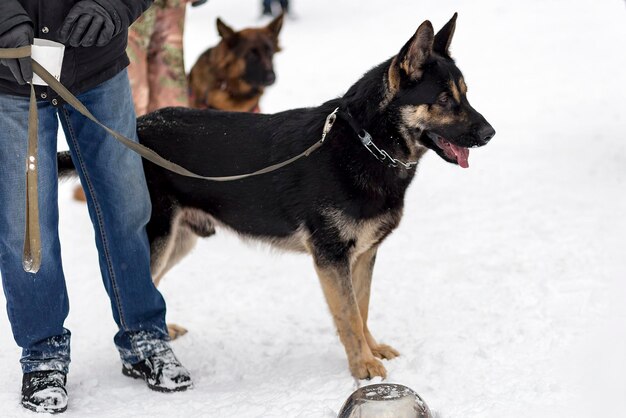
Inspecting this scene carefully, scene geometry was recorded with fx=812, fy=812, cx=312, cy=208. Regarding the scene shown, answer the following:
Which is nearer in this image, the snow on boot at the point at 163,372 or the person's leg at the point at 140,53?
the snow on boot at the point at 163,372

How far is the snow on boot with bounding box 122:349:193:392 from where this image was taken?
11.7 ft

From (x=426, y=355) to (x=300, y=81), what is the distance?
279 inches

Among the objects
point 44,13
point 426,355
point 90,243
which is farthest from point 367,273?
point 90,243

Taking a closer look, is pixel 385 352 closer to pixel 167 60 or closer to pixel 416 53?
pixel 416 53

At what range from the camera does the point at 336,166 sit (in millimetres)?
3539

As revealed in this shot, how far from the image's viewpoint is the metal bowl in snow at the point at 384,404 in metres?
2.85

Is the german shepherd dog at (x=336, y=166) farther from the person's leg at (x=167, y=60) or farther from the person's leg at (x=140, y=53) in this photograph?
the person's leg at (x=167, y=60)

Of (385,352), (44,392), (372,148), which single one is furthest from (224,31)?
(44,392)

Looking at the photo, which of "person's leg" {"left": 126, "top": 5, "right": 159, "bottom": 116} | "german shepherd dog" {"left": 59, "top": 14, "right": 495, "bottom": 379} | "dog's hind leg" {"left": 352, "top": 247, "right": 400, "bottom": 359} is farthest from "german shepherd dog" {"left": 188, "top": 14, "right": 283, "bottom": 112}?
"dog's hind leg" {"left": 352, "top": 247, "right": 400, "bottom": 359}

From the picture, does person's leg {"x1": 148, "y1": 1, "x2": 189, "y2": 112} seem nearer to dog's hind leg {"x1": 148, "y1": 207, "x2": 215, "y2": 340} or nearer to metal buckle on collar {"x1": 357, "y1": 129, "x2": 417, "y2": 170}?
dog's hind leg {"x1": 148, "y1": 207, "x2": 215, "y2": 340}

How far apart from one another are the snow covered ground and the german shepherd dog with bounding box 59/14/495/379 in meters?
0.27

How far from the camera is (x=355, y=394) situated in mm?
2994

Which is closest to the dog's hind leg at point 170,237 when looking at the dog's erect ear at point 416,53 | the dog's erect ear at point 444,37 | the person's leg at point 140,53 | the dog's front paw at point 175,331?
the dog's front paw at point 175,331

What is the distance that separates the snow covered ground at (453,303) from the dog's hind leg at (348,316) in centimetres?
9
